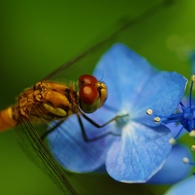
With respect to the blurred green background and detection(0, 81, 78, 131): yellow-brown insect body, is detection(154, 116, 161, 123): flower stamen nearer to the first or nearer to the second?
detection(0, 81, 78, 131): yellow-brown insect body

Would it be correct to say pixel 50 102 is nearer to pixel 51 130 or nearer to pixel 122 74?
pixel 51 130

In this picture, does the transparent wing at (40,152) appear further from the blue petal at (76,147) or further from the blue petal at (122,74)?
the blue petal at (122,74)

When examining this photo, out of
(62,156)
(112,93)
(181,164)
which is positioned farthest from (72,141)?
(181,164)

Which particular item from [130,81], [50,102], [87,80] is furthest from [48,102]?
[130,81]

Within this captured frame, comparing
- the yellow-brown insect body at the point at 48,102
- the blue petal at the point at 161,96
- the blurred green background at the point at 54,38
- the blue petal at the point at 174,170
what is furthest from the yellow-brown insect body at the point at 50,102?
the blurred green background at the point at 54,38

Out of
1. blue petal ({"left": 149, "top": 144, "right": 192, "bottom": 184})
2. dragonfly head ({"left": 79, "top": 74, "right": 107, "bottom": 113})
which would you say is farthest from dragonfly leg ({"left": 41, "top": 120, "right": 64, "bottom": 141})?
blue petal ({"left": 149, "top": 144, "right": 192, "bottom": 184})

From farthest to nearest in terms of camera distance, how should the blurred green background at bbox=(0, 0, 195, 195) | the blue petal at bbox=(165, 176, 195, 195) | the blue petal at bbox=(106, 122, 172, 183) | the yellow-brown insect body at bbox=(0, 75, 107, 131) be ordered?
the blurred green background at bbox=(0, 0, 195, 195) → the yellow-brown insect body at bbox=(0, 75, 107, 131) → the blue petal at bbox=(165, 176, 195, 195) → the blue petal at bbox=(106, 122, 172, 183)
